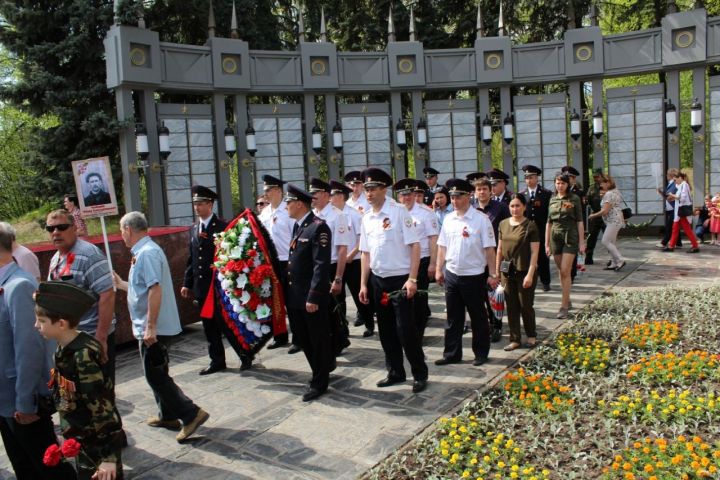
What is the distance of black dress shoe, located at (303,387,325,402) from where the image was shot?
5676 mm

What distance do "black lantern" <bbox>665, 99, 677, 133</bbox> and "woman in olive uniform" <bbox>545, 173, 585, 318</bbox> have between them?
8.92 m

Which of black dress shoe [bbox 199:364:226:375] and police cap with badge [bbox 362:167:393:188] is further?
black dress shoe [bbox 199:364:226:375]

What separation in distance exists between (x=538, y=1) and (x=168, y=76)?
12.7 metres

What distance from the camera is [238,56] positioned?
14734 millimetres

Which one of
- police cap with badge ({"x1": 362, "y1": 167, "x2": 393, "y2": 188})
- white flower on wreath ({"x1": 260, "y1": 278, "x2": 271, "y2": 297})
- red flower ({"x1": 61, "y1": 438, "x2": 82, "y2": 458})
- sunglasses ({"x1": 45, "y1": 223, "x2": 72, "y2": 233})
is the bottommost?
red flower ({"x1": 61, "y1": 438, "x2": 82, "y2": 458})

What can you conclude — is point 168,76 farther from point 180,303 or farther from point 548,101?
point 548,101

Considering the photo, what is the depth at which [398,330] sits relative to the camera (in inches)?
227

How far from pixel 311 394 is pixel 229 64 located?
36.3ft

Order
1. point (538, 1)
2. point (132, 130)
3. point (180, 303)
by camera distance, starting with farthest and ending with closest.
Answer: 1. point (538, 1)
2. point (132, 130)
3. point (180, 303)

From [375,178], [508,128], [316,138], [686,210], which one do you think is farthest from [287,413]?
[508,128]

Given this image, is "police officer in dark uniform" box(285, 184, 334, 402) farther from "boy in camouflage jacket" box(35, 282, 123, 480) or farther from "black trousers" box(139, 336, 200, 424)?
"boy in camouflage jacket" box(35, 282, 123, 480)

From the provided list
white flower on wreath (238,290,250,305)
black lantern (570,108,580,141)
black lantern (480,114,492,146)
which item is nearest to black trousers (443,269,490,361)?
white flower on wreath (238,290,250,305)

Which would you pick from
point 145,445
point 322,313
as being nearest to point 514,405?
point 322,313

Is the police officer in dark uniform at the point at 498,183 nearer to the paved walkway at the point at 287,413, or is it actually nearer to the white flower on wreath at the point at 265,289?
the paved walkway at the point at 287,413
